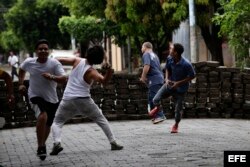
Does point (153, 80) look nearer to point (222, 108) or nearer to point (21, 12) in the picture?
point (222, 108)

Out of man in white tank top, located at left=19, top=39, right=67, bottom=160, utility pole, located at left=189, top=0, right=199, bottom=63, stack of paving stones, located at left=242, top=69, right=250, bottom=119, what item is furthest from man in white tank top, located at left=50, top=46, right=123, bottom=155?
utility pole, located at left=189, top=0, right=199, bottom=63

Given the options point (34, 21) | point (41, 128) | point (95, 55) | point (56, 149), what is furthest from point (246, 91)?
point (34, 21)

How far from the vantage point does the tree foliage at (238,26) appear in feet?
28.1

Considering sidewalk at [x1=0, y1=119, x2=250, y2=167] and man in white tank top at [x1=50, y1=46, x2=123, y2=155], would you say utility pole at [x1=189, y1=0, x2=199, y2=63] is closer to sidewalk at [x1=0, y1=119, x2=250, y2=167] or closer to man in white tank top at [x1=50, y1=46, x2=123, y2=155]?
sidewalk at [x1=0, y1=119, x2=250, y2=167]

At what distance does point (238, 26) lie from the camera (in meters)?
8.82

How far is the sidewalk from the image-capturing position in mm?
7758

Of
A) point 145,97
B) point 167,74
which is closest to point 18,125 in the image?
point 145,97

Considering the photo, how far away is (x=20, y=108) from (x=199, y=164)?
6619 millimetres

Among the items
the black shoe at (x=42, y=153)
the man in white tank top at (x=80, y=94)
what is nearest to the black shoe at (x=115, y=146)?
the man in white tank top at (x=80, y=94)

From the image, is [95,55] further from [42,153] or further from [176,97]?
[176,97]

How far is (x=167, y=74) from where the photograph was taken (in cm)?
1098

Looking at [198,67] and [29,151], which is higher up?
[198,67]

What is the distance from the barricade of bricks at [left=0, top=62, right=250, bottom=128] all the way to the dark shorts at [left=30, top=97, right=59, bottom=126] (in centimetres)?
490

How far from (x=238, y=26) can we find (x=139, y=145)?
2324 mm
